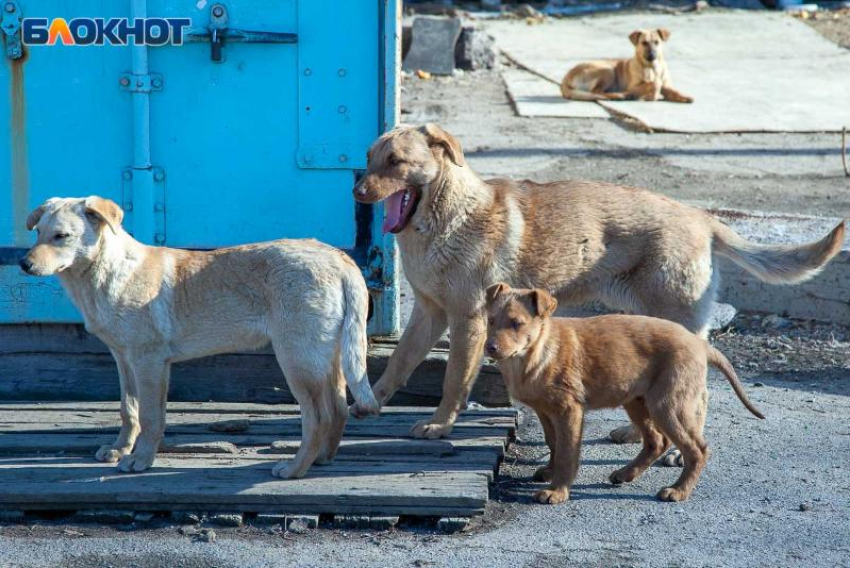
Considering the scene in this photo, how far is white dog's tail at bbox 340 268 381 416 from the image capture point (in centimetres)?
570

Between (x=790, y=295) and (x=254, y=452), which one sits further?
(x=790, y=295)

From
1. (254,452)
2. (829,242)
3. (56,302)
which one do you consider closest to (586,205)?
(829,242)

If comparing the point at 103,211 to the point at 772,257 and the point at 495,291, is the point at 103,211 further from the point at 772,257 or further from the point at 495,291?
the point at 772,257

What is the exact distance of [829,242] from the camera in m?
6.52

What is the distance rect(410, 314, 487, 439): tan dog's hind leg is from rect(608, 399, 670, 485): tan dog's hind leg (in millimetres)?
874

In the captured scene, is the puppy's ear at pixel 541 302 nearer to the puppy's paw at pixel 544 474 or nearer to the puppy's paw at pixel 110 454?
the puppy's paw at pixel 544 474

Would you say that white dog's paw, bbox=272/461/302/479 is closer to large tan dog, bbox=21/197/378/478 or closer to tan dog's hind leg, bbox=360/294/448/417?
large tan dog, bbox=21/197/378/478

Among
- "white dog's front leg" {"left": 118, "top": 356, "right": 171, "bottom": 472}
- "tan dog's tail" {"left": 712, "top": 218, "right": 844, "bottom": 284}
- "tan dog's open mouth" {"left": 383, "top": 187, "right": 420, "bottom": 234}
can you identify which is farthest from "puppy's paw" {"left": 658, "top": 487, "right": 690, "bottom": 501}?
"white dog's front leg" {"left": 118, "top": 356, "right": 171, "bottom": 472}

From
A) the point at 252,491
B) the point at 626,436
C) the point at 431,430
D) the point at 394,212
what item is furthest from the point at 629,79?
the point at 252,491

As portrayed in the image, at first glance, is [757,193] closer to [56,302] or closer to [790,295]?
[790,295]

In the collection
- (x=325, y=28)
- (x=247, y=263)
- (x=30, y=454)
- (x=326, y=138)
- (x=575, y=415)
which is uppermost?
(x=325, y=28)

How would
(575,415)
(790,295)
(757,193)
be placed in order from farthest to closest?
(757,193), (790,295), (575,415)

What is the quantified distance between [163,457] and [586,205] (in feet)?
8.54

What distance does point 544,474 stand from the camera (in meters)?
6.12
